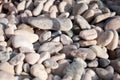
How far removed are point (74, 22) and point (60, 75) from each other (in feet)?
1.27

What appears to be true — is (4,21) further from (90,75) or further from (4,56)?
(90,75)

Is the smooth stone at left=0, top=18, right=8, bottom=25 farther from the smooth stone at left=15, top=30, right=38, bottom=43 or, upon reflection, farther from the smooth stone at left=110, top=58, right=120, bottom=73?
the smooth stone at left=110, top=58, right=120, bottom=73

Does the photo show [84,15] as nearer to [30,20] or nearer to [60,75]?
[30,20]

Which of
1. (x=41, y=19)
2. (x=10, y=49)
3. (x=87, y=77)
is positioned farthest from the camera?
(x=41, y=19)

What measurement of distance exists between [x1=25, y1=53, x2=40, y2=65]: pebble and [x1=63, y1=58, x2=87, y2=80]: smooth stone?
4.7 inches

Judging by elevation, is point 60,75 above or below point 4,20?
below

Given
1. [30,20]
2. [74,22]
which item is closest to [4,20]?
[30,20]

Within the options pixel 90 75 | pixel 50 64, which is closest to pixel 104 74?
pixel 90 75

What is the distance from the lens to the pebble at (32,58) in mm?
1236

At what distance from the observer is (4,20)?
152cm

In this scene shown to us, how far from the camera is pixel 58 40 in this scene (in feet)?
4.63

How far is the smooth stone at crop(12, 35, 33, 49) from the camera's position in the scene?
133 cm

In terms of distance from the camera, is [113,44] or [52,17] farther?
[52,17]

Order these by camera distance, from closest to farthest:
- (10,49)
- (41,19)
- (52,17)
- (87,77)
A: (87,77)
(10,49)
(41,19)
(52,17)
